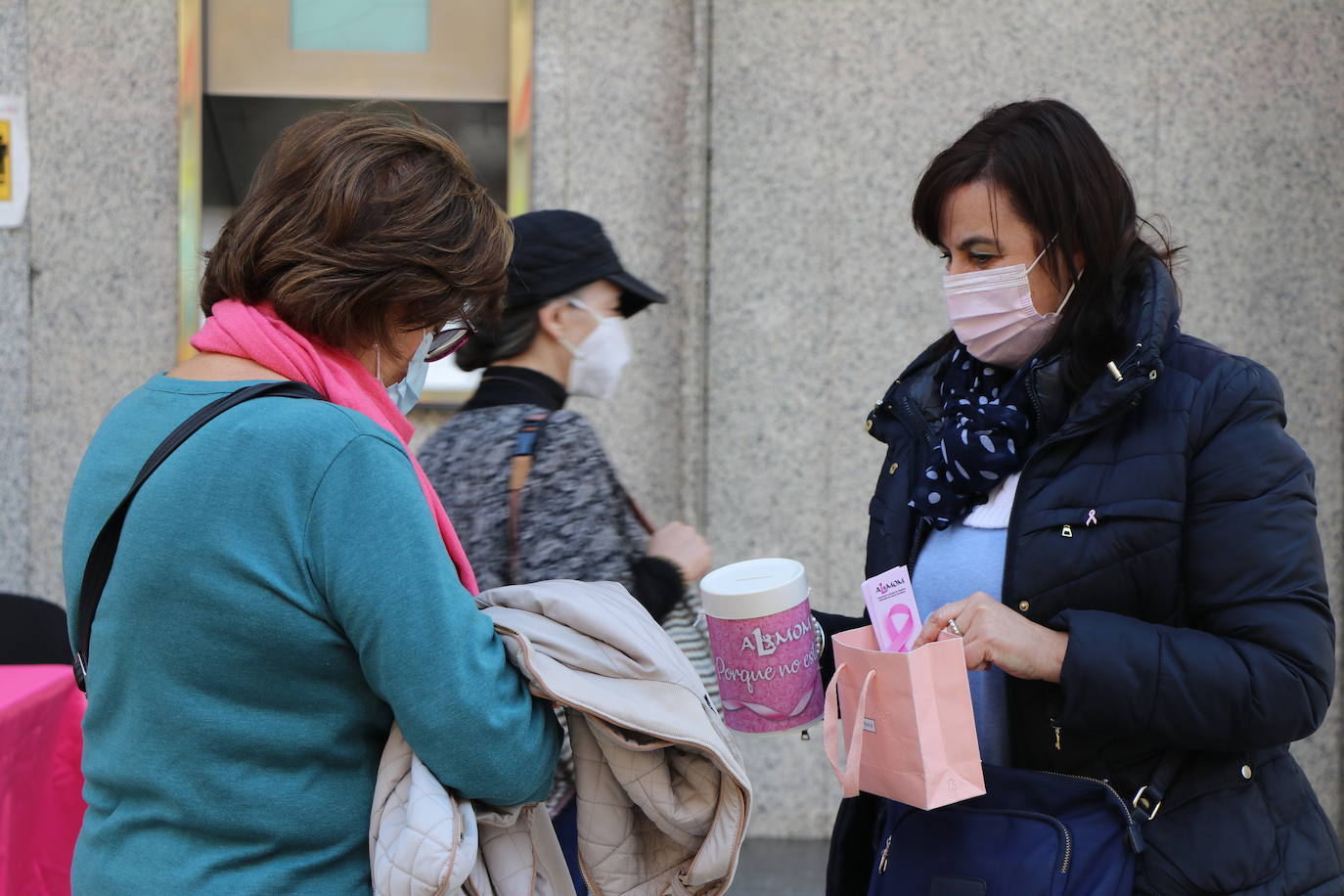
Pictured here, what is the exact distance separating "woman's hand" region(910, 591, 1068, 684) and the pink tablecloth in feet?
6.39

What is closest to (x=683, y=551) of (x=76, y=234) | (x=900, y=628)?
(x=900, y=628)

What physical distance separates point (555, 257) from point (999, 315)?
99 centimetres

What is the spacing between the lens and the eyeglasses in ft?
5.75

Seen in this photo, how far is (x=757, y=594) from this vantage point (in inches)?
70.4

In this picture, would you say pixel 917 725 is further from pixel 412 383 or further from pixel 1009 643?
pixel 412 383

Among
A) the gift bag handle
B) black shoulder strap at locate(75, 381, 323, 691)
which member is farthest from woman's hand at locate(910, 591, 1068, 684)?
black shoulder strap at locate(75, 381, 323, 691)

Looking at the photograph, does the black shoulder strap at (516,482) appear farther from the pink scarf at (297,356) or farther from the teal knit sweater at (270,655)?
the teal knit sweater at (270,655)

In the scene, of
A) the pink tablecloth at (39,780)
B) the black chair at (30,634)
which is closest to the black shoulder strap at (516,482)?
the pink tablecloth at (39,780)

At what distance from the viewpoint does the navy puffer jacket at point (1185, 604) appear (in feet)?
5.40

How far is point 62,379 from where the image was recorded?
4.49 m

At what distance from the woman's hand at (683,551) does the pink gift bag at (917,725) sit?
77 cm

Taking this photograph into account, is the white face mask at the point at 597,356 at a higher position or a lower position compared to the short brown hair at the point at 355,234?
lower

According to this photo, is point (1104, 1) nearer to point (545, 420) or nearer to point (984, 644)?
point (545, 420)

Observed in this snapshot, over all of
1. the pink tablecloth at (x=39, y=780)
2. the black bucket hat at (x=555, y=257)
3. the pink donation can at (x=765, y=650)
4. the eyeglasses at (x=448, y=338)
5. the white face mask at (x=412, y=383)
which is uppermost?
the black bucket hat at (x=555, y=257)
